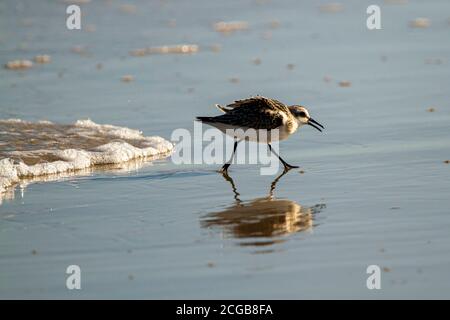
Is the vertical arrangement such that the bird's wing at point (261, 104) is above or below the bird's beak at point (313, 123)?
above

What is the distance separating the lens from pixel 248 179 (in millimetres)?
9789

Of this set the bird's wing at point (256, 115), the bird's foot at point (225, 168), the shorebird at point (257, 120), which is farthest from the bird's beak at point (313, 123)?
the bird's foot at point (225, 168)

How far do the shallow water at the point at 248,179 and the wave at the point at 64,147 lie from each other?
26cm

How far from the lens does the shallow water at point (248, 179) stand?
6820 millimetres

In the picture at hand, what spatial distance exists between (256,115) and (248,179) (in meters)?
0.86

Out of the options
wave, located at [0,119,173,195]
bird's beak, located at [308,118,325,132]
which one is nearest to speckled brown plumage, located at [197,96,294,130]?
bird's beak, located at [308,118,325,132]

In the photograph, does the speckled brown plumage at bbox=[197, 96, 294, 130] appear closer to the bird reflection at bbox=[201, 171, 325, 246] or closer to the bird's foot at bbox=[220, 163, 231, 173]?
the bird's foot at bbox=[220, 163, 231, 173]

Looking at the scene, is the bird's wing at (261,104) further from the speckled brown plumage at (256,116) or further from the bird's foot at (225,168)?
the bird's foot at (225,168)

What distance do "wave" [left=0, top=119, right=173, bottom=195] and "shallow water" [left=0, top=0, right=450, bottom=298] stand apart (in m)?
0.26

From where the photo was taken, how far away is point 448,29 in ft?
55.2

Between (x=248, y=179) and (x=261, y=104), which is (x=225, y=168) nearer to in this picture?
(x=248, y=179)

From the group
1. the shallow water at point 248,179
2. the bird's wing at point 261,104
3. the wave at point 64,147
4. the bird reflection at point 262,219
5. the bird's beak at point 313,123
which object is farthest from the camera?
the bird's beak at point 313,123

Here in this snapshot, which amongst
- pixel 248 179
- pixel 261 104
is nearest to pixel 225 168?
pixel 248 179
